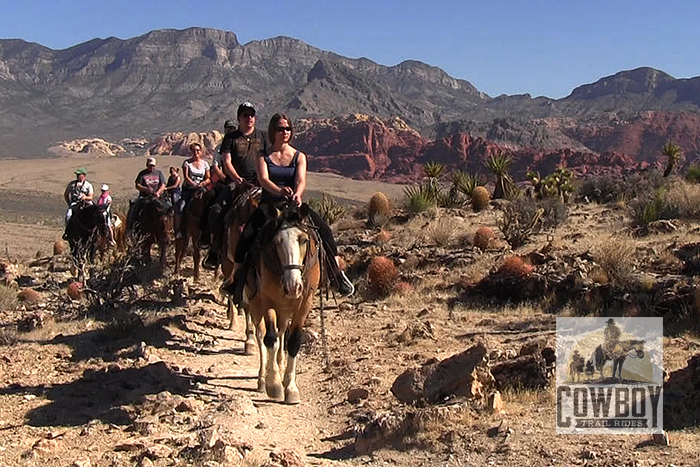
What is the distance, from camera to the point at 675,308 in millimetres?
9648

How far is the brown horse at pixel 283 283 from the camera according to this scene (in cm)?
677

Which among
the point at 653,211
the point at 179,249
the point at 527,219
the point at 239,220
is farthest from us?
the point at 527,219

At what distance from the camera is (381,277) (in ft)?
43.0

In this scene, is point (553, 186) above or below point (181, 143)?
below

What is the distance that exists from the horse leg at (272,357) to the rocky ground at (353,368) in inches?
6.1

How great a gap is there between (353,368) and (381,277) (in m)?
4.62

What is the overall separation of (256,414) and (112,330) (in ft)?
12.5

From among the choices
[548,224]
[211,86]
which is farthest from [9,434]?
[211,86]

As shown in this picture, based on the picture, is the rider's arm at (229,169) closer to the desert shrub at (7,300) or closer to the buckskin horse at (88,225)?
the desert shrub at (7,300)

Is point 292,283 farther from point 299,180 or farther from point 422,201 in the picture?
point 422,201

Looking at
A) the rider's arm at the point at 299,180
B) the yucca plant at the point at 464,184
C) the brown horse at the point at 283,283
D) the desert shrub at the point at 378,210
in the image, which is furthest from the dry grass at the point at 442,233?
the brown horse at the point at 283,283

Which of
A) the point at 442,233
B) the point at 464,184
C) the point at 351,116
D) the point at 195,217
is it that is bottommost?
the point at 442,233

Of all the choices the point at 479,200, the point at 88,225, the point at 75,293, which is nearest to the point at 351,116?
the point at 479,200

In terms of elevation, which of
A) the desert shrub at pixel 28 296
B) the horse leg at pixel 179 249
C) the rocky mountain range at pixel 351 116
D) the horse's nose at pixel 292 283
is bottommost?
the desert shrub at pixel 28 296
